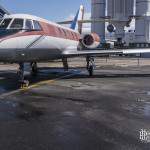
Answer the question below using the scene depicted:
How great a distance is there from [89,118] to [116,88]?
647 centimetres

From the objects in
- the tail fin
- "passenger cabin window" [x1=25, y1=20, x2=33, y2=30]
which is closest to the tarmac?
"passenger cabin window" [x1=25, y1=20, x2=33, y2=30]

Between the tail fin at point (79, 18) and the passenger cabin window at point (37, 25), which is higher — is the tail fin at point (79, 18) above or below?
above

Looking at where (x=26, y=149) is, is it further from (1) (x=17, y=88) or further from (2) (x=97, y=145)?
(1) (x=17, y=88)

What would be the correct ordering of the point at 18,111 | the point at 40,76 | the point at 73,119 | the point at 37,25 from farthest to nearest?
the point at 40,76 < the point at 37,25 < the point at 18,111 < the point at 73,119

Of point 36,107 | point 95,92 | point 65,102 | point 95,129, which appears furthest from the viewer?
point 95,92

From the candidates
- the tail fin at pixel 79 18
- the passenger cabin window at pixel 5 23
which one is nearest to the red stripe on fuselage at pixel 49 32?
the passenger cabin window at pixel 5 23

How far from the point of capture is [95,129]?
7.87 metres

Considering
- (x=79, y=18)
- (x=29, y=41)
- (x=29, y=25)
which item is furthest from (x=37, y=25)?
(x=79, y=18)

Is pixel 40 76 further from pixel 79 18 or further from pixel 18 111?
pixel 79 18

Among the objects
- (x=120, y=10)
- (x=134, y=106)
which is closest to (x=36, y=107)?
(x=134, y=106)

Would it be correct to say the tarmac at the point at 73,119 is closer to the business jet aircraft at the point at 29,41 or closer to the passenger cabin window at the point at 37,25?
the business jet aircraft at the point at 29,41

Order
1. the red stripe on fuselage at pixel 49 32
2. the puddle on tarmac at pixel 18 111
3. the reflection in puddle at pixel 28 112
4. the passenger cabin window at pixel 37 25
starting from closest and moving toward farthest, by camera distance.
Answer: the puddle on tarmac at pixel 18 111, the reflection in puddle at pixel 28 112, the red stripe on fuselage at pixel 49 32, the passenger cabin window at pixel 37 25

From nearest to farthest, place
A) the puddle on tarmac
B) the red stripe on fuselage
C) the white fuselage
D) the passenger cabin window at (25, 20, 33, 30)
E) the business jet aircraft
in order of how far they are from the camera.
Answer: the puddle on tarmac, the white fuselage, the business jet aircraft, the red stripe on fuselage, the passenger cabin window at (25, 20, 33, 30)

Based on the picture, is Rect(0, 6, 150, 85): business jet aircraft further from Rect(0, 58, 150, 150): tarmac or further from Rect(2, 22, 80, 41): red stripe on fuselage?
Rect(0, 58, 150, 150): tarmac
